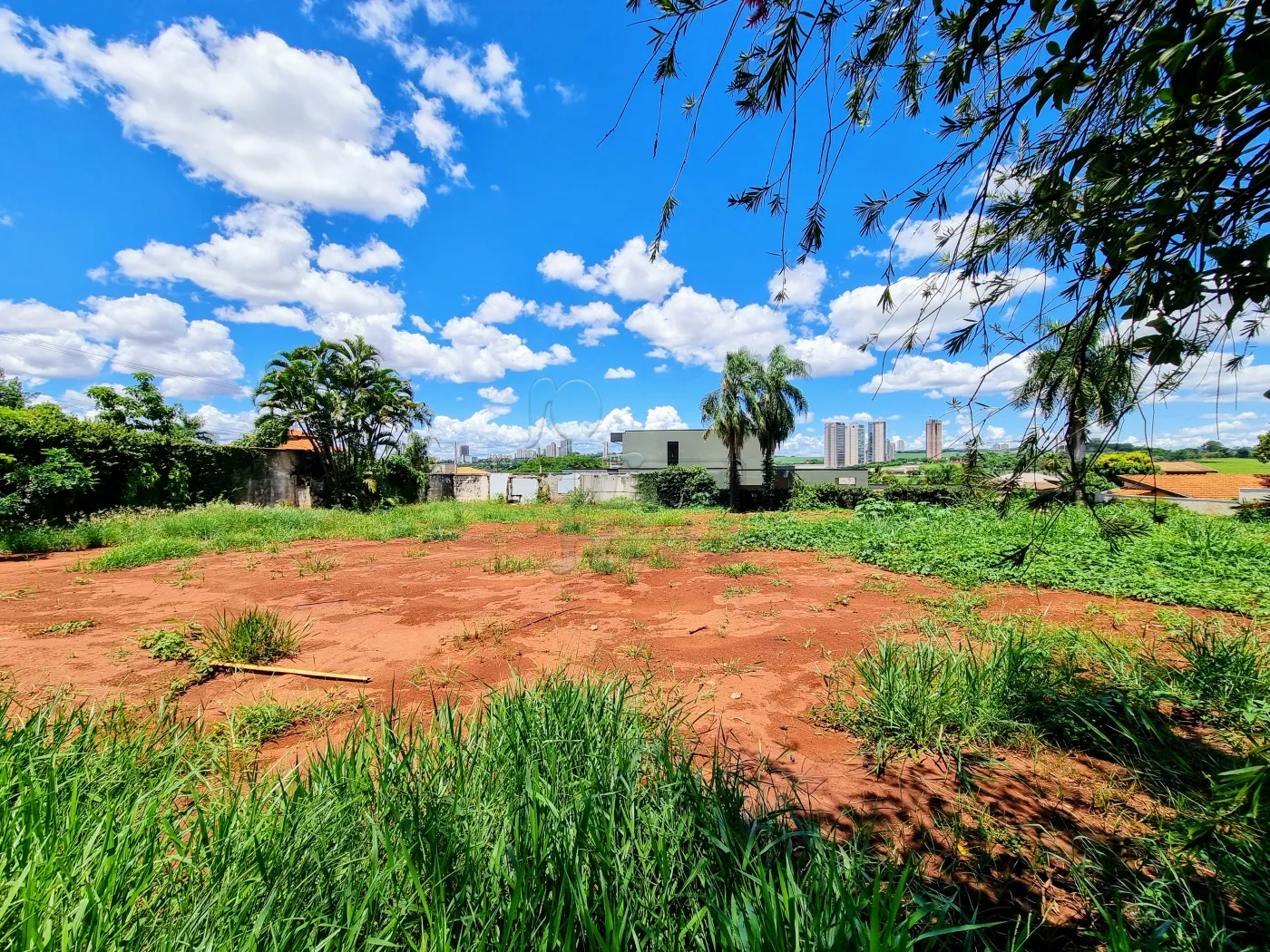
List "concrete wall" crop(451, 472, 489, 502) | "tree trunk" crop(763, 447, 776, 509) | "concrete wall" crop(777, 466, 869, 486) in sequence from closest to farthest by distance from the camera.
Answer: "tree trunk" crop(763, 447, 776, 509) → "concrete wall" crop(451, 472, 489, 502) → "concrete wall" crop(777, 466, 869, 486)

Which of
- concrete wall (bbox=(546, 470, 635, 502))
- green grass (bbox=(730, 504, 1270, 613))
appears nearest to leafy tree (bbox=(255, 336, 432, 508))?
concrete wall (bbox=(546, 470, 635, 502))

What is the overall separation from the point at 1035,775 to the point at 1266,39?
2.91 meters

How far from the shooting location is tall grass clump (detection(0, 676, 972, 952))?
3.81ft

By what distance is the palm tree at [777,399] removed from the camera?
20.1 m

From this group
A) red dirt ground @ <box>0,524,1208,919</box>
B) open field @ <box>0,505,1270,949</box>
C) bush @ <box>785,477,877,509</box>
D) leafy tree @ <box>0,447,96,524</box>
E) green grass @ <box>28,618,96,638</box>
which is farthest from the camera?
bush @ <box>785,477,877,509</box>

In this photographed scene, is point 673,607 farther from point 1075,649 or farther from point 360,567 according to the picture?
point 360,567

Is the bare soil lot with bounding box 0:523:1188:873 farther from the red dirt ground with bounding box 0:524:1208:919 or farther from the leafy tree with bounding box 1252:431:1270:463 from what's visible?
the leafy tree with bounding box 1252:431:1270:463

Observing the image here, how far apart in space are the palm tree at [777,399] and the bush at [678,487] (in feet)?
12.4

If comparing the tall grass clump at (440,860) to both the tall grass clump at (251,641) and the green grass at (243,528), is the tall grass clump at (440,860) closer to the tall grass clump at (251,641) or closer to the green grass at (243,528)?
the tall grass clump at (251,641)

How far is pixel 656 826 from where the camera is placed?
1572mm

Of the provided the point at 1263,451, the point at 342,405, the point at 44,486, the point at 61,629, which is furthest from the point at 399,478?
the point at 1263,451

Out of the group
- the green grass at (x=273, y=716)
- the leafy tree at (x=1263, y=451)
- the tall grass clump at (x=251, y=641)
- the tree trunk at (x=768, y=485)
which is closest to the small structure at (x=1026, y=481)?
the leafy tree at (x=1263, y=451)

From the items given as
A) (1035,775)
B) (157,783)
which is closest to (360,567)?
(157,783)

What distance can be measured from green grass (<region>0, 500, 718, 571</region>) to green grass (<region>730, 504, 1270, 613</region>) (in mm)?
6069
